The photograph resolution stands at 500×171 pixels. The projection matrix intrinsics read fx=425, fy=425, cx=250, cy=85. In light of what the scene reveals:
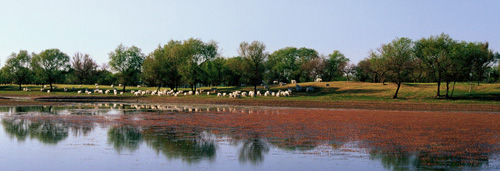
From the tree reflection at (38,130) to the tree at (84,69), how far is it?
418 ft

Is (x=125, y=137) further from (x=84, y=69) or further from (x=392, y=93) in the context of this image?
(x=84, y=69)

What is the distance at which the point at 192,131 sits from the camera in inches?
1126

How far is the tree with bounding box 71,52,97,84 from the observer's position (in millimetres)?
154125

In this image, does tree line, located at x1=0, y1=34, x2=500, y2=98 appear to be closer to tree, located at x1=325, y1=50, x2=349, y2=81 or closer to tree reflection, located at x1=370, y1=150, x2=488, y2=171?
tree, located at x1=325, y1=50, x2=349, y2=81

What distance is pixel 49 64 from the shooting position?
11800cm

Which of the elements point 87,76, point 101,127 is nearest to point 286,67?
point 87,76

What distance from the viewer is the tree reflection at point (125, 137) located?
2169 centimetres

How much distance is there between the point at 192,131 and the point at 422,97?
171ft

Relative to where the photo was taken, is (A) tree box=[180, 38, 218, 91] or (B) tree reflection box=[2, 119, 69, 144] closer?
(B) tree reflection box=[2, 119, 69, 144]

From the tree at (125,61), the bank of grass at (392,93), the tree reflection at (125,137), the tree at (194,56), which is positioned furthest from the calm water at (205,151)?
the tree at (125,61)

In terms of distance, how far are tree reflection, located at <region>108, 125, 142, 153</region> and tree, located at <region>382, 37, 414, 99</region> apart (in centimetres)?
5154

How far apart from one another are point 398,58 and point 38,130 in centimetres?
5919

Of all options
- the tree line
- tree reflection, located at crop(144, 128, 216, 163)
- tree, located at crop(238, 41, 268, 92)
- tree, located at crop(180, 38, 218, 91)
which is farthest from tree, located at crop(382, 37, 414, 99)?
tree reflection, located at crop(144, 128, 216, 163)

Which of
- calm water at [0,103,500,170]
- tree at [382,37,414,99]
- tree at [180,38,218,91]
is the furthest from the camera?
tree at [180,38,218,91]
